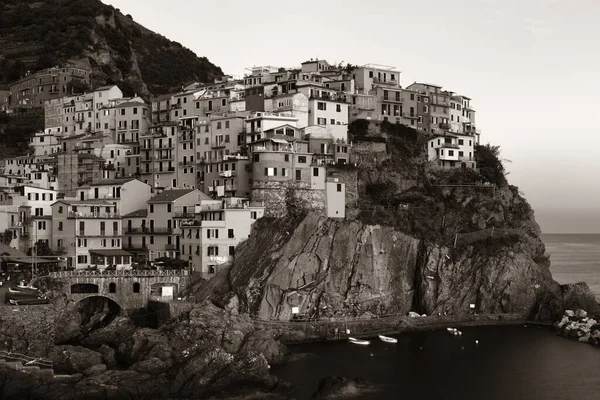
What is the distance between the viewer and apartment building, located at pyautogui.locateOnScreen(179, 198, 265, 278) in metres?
75.8

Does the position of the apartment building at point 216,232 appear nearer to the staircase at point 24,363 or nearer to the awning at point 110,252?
the awning at point 110,252

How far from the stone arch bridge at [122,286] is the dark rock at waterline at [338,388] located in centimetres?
2166

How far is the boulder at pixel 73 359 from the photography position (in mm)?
58844

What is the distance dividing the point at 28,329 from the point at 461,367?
30649 millimetres

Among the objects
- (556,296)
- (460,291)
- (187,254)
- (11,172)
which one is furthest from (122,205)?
(556,296)

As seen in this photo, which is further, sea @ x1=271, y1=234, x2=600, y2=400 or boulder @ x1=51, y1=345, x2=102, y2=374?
boulder @ x1=51, y1=345, x2=102, y2=374

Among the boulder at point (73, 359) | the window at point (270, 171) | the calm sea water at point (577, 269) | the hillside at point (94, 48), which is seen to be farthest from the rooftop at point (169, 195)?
the calm sea water at point (577, 269)

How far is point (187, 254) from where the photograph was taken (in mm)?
77750

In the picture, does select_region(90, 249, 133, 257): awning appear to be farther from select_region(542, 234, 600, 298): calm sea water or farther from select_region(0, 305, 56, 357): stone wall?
select_region(542, 234, 600, 298): calm sea water

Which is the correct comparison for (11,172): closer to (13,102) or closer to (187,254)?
(13,102)

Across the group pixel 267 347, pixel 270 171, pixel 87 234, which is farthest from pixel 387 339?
pixel 87 234

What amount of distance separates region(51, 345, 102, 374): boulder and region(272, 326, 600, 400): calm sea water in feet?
39.8

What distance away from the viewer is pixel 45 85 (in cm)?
11875

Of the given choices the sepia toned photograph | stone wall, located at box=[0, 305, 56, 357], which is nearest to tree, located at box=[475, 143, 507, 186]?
the sepia toned photograph
